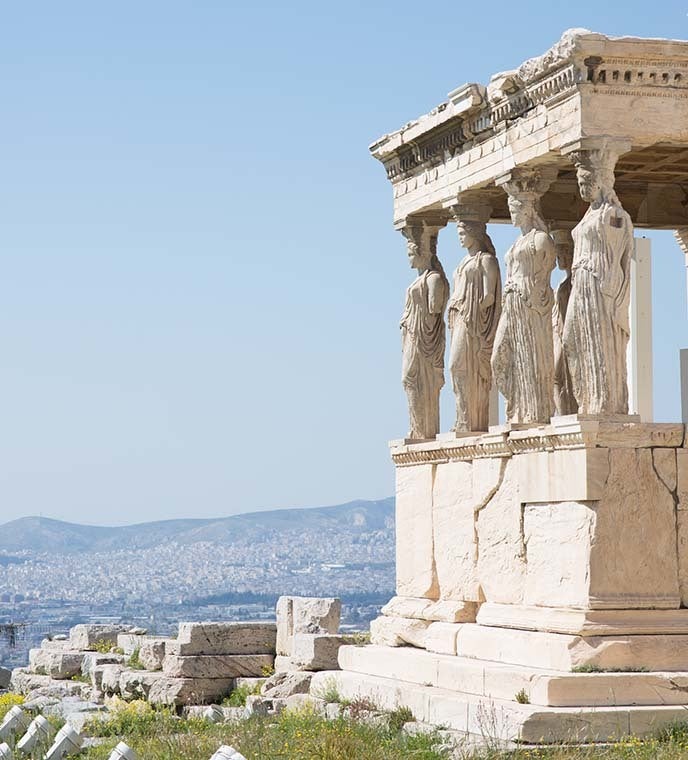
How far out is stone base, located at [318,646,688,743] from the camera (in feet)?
45.1

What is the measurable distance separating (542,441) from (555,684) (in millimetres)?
2016

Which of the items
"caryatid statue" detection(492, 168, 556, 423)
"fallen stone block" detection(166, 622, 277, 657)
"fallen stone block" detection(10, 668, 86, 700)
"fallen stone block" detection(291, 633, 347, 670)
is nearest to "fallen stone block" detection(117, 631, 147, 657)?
"fallen stone block" detection(10, 668, 86, 700)

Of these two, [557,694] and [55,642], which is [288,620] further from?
[557,694]

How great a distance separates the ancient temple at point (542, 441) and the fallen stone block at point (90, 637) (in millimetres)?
7710

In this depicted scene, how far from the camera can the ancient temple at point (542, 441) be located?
14430 mm

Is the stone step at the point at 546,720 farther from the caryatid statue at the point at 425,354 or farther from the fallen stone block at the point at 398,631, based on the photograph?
the caryatid statue at the point at 425,354

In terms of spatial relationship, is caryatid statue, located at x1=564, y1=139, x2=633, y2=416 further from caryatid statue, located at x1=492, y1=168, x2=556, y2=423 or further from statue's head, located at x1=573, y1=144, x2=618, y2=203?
caryatid statue, located at x1=492, y1=168, x2=556, y2=423

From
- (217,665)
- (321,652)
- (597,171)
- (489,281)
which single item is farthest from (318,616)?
(597,171)

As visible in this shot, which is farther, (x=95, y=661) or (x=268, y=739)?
(x=95, y=661)

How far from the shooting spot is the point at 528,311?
621 inches

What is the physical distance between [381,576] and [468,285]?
123 meters

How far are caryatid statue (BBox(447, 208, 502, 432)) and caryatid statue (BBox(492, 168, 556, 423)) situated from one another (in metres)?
0.91

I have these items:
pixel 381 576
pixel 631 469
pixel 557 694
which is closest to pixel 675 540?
pixel 631 469

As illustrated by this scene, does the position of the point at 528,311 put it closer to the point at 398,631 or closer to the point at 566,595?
the point at 566,595
